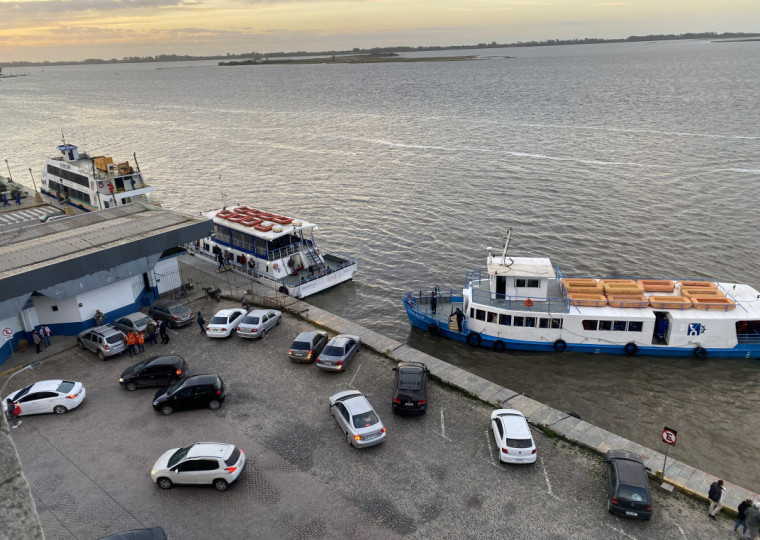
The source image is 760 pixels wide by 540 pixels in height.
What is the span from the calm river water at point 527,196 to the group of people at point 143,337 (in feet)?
43.7

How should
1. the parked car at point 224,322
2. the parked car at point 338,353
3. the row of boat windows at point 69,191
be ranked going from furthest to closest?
1. the row of boat windows at point 69,191
2. the parked car at point 224,322
3. the parked car at point 338,353

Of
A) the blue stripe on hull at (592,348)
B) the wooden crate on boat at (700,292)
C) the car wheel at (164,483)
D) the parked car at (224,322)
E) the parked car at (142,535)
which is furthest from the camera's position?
the wooden crate on boat at (700,292)

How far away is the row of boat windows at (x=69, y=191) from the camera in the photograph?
53037mm

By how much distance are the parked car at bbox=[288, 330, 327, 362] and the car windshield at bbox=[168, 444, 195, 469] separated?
26.3 feet

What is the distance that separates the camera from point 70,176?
5441 centimetres

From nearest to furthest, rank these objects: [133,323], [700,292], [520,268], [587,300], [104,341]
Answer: [104,341] → [133,323] → [587,300] → [700,292] → [520,268]

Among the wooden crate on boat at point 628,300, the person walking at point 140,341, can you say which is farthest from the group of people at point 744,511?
the person walking at point 140,341

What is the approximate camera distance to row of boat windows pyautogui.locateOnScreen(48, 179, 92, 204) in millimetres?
53037

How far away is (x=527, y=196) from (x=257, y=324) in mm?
42310

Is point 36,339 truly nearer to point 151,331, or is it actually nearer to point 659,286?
point 151,331

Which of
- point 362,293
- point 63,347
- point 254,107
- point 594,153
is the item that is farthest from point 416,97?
point 63,347

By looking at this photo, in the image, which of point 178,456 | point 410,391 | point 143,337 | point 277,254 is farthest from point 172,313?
point 410,391

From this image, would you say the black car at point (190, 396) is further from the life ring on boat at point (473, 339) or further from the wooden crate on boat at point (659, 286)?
the wooden crate on boat at point (659, 286)

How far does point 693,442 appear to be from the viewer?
A: 24469mm
